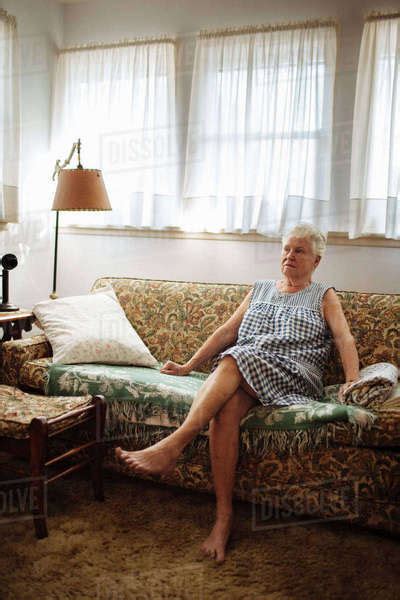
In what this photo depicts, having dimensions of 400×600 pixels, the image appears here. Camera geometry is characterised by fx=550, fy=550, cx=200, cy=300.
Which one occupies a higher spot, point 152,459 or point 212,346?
point 212,346

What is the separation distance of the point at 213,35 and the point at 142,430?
234cm

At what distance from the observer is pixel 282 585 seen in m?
1.65

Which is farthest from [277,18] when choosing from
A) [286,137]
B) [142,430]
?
[142,430]

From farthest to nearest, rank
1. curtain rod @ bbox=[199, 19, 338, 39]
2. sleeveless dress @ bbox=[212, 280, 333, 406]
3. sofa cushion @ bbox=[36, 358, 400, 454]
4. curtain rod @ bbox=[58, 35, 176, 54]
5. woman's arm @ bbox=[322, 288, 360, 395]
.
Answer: curtain rod @ bbox=[58, 35, 176, 54] < curtain rod @ bbox=[199, 19, 338, 39] < woman's arm @ bbox=[322, 288, 360, 395] < sleeveless dress @ bbox=[212, 280, 333, 406] < sofa cushion @ bbox=[36, 358, 400, 454]

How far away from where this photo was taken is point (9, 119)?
3.30 m

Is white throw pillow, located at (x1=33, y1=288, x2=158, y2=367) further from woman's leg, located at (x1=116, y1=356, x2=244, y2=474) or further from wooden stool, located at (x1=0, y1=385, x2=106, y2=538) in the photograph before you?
woman's leg, located at (x1=116, y1=356, x2=244, y2=474)

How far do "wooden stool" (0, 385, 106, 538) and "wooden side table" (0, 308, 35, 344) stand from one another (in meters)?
0.66

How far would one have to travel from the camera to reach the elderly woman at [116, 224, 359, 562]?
6.33 feet

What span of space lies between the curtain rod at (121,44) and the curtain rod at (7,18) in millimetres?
431

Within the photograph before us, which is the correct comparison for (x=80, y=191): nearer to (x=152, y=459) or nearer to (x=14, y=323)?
(x=14, y=323)

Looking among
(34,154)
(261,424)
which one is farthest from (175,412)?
(34,154)

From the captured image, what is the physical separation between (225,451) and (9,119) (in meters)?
2.44

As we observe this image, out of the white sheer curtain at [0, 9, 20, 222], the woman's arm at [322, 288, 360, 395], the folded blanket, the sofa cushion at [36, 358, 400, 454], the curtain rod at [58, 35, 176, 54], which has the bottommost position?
the sofa cushion at [36, 358, 400, 454]

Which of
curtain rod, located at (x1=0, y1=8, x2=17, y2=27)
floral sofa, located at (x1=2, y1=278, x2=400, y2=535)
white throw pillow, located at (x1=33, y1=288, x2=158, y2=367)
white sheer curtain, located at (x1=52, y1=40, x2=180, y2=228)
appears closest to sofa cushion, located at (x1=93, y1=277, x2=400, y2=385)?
floral sofa, located at (x1=2, y1=278, x2=400, y2=535)
